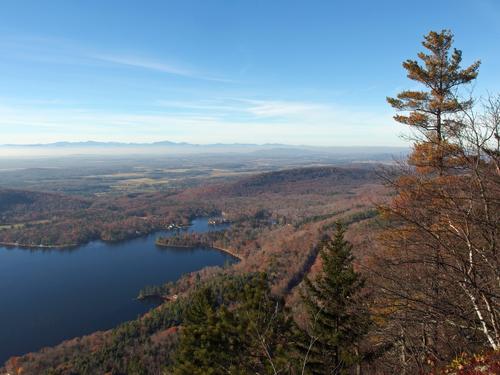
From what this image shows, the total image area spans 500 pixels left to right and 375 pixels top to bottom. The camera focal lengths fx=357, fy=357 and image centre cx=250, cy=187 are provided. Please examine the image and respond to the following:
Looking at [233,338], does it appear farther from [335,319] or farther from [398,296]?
[398,296]

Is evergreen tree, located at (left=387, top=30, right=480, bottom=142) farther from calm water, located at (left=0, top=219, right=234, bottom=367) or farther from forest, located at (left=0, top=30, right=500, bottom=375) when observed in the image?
calm water, located at (left=0, top=219, right=234, bottom=367)

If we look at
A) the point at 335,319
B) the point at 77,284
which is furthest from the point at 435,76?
the point at 77,284

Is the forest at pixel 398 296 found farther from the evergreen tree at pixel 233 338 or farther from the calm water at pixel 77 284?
the calm water at pixel 77 284

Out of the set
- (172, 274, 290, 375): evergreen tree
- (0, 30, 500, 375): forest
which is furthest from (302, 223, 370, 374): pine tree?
(172, 274, 290, 375): evergreen tree

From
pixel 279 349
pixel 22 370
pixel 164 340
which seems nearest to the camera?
pixel 279 349

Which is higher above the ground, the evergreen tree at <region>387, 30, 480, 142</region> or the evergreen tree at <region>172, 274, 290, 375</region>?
the evergreen tree at <region>387, 30, 480, 142</region>

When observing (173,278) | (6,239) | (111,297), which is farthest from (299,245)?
(6,239)

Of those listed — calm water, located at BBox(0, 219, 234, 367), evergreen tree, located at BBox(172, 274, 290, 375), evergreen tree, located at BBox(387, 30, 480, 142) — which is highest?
evergreen tree, located at BBox(387, 30, 480, 142)

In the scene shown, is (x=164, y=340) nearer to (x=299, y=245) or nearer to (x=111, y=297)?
(x=111, y=297)
